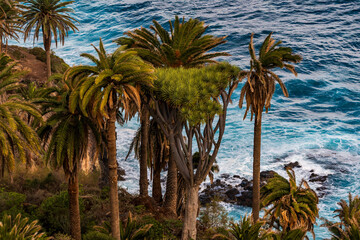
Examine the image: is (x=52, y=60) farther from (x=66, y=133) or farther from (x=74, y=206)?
(x=66, y=133)

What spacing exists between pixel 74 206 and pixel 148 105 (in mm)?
7398

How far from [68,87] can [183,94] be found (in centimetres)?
638

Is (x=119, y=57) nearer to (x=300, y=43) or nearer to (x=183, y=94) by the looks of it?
(x=183, y=94)

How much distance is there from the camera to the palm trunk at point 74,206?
20547 mm

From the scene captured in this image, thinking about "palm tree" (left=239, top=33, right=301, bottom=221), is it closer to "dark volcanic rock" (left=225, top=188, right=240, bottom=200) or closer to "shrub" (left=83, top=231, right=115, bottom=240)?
"shrub" (left=83, top=231, right=115, bottom=240)

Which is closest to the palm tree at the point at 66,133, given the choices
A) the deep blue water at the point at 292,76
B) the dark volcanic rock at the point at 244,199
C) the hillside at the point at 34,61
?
the deep blue water at the point at 292,76

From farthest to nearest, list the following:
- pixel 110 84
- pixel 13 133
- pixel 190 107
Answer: pixel 190 107, pixel 110 84, pixel 13 133

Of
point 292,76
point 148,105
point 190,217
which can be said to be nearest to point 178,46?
point 148,105

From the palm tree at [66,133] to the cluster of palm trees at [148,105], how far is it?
0.05 m

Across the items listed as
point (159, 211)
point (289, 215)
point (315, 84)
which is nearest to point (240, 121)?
point (315, 84)

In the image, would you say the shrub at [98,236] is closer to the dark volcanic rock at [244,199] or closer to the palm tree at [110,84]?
the palm tree at [110,84]

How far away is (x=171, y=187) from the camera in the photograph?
2964 cm

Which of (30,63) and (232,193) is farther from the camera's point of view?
(30,63)

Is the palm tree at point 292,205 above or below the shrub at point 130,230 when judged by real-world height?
above
